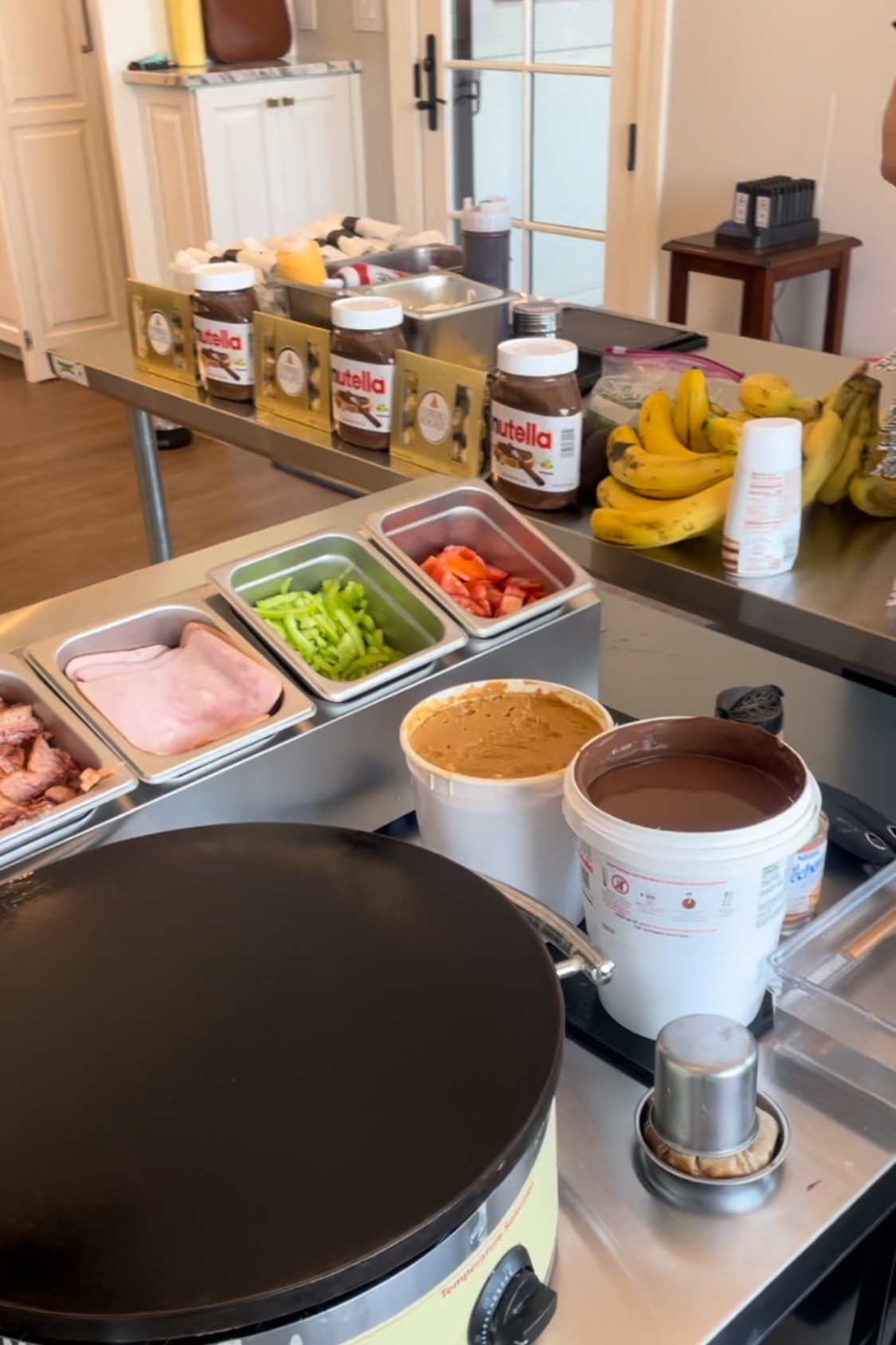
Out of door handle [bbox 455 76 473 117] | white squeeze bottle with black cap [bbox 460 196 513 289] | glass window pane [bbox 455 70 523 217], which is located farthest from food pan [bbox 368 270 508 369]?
door handle [bbox 455 76 473 117]

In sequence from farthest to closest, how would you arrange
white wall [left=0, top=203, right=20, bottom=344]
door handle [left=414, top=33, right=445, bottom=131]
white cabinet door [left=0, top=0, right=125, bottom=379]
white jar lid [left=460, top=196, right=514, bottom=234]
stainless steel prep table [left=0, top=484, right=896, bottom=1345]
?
white wall [left=0, top=203, right=20, bottom=344]
white cabinet door [left=0, top=0, right=125, bottom=379]
door handle [left=414, top=33, right=445, bottom=131]
white jar lid [left=460, top=196, right=514, bottom=234]
stainless steel prep table [left=0, top=484, right=896, bottom=1345]

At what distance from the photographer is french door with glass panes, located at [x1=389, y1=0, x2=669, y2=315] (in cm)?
374

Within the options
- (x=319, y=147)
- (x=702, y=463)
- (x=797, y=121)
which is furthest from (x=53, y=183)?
(x=702, y=463)

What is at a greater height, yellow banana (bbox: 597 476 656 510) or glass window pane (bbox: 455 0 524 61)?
glass window pane (bbox: 455 0 524 61)

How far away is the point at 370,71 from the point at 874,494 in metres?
3.79

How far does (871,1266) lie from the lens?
0.81 meters

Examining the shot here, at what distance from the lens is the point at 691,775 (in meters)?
0.82

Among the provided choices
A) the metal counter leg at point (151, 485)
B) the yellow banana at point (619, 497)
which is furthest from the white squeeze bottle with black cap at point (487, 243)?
the yellow banana at point (619, 497)

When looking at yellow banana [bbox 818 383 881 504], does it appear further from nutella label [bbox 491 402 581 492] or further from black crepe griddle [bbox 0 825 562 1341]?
black crepe griddle [bbox 0 825 562 1341]

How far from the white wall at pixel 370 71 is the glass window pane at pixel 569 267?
717 mm

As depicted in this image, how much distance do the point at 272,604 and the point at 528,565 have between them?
0.24 m

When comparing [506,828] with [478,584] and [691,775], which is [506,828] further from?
[478,584]

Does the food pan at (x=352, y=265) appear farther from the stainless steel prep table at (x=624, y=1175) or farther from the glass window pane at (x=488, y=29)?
the glass window pane at (x=488, y=29)

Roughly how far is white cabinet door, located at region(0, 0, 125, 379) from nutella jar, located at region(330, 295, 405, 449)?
362 cm
